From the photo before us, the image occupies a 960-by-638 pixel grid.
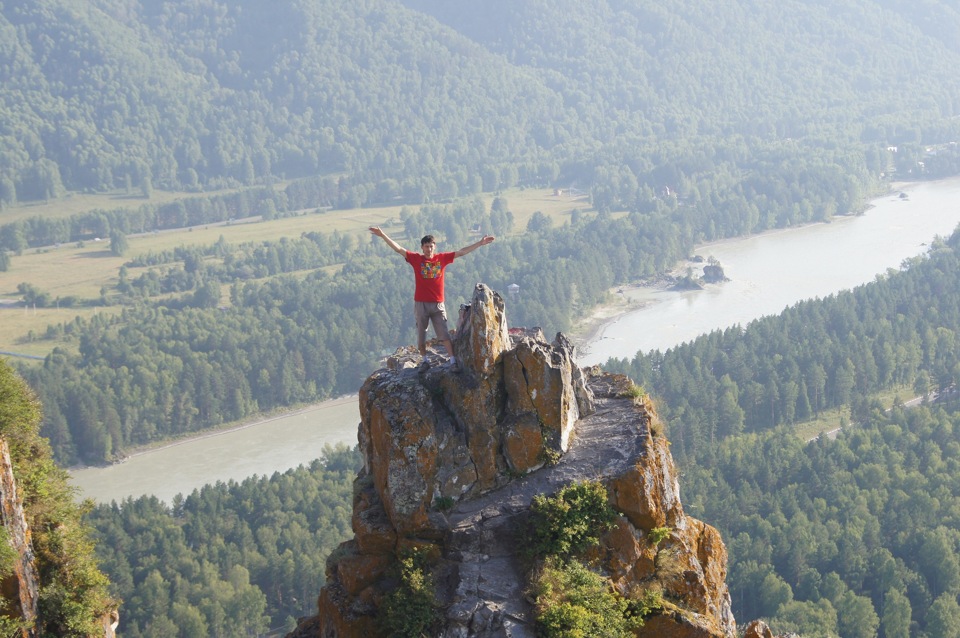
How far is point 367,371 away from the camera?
367 feet

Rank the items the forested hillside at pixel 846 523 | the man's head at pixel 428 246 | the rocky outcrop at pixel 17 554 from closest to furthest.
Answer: the rocky outcrop at pixel 17 554 → the man's head at pixel 428 246 → the forested hillside at pixel 846 523

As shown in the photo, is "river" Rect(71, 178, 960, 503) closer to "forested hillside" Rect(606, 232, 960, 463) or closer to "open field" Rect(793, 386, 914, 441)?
"forested hillside" Rect(606, 232, 960, 463)

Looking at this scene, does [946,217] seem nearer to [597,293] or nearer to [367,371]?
[597,293]

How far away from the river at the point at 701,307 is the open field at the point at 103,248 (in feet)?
96.3

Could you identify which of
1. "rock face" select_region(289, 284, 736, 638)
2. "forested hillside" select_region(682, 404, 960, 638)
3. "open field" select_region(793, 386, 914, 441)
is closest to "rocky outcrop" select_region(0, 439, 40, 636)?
"rock face" select_region(289, 284, 736, 638)

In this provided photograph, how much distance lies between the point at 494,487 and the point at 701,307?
10614 centimetres

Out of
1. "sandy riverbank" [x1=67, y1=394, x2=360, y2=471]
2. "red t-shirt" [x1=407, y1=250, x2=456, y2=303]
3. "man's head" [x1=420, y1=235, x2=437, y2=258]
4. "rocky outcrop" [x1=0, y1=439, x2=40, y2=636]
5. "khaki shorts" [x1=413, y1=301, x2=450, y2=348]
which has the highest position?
"man's head" [x1=420, y1=235, x2=437, y2=258]

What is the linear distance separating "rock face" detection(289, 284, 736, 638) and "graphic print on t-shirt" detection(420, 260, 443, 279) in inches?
60.8

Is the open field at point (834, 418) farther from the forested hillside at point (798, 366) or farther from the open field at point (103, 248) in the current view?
the open field at point (103, 248)

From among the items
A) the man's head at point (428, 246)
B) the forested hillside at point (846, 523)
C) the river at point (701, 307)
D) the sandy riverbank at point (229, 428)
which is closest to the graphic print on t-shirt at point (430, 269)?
the man's head at point (428, 246)

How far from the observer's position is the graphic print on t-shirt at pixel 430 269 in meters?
24.5

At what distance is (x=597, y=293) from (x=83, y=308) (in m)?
52.8

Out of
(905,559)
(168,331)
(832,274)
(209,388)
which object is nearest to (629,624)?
(905,559)

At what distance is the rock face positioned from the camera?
21.2m
